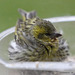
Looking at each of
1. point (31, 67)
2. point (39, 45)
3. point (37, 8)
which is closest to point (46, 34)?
point (39, 45)

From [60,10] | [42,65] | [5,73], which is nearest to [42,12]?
[60,10]

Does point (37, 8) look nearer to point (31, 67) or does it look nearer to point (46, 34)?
point (46, 34)

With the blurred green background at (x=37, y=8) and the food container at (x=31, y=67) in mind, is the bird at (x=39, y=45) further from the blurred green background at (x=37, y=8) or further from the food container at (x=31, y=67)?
the blurred green background at (x=37, y=8)

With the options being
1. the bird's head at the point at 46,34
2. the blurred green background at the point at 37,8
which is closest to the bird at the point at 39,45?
the bird's head at the point at 46,34

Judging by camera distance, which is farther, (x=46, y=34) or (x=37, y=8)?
(x=37, y=8)

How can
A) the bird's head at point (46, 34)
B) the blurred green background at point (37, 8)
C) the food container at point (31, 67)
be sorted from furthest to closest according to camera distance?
the blurred green background at point (37, 8) < the bird's head at point (46, 34) < the food container at point (31, 67)

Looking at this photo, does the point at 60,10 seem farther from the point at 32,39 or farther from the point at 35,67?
the point at 35,67
